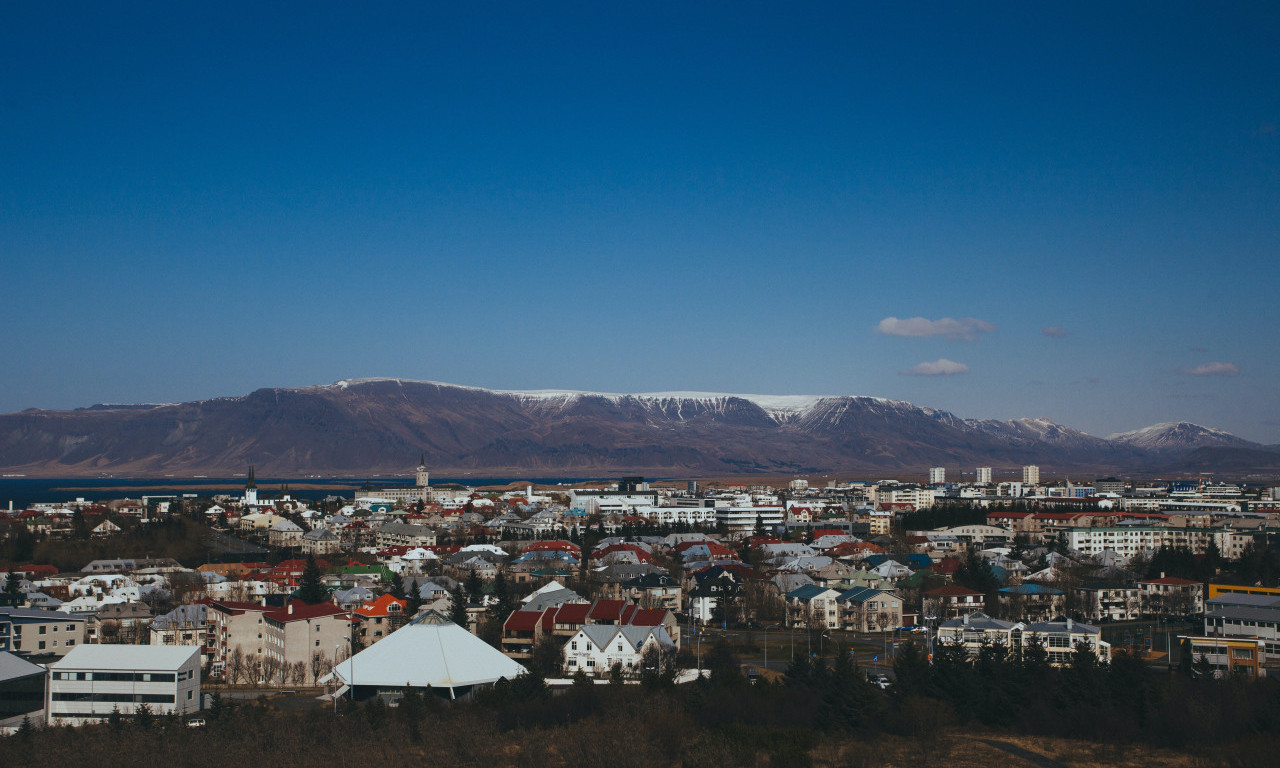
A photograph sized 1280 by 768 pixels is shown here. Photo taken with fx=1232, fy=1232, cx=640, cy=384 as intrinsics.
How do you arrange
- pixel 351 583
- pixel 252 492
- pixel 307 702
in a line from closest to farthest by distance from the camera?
pixel 307 702, pixel 351 583, pixel 252 492

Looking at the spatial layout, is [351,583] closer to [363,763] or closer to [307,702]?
[307,702]

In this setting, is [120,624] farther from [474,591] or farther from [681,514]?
[681,514]

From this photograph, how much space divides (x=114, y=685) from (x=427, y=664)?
20.9ft

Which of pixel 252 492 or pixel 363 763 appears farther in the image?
pixel 252 492

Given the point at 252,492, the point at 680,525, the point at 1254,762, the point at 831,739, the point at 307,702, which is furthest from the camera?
the point at 252,492

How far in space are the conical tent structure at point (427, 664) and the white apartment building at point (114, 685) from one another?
12.1 ft

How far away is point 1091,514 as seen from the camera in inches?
3258

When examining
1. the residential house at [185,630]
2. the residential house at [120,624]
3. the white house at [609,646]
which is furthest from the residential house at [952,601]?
the residential house at [120,624]

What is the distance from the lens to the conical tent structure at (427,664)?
2658 centimetres

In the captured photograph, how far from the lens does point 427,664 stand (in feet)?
89.2

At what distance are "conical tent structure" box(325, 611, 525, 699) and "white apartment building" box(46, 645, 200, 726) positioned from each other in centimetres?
368

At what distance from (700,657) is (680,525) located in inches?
1889

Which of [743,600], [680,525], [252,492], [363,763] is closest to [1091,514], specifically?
[680,525]

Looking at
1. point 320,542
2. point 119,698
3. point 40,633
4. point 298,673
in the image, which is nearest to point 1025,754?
point 119,698
